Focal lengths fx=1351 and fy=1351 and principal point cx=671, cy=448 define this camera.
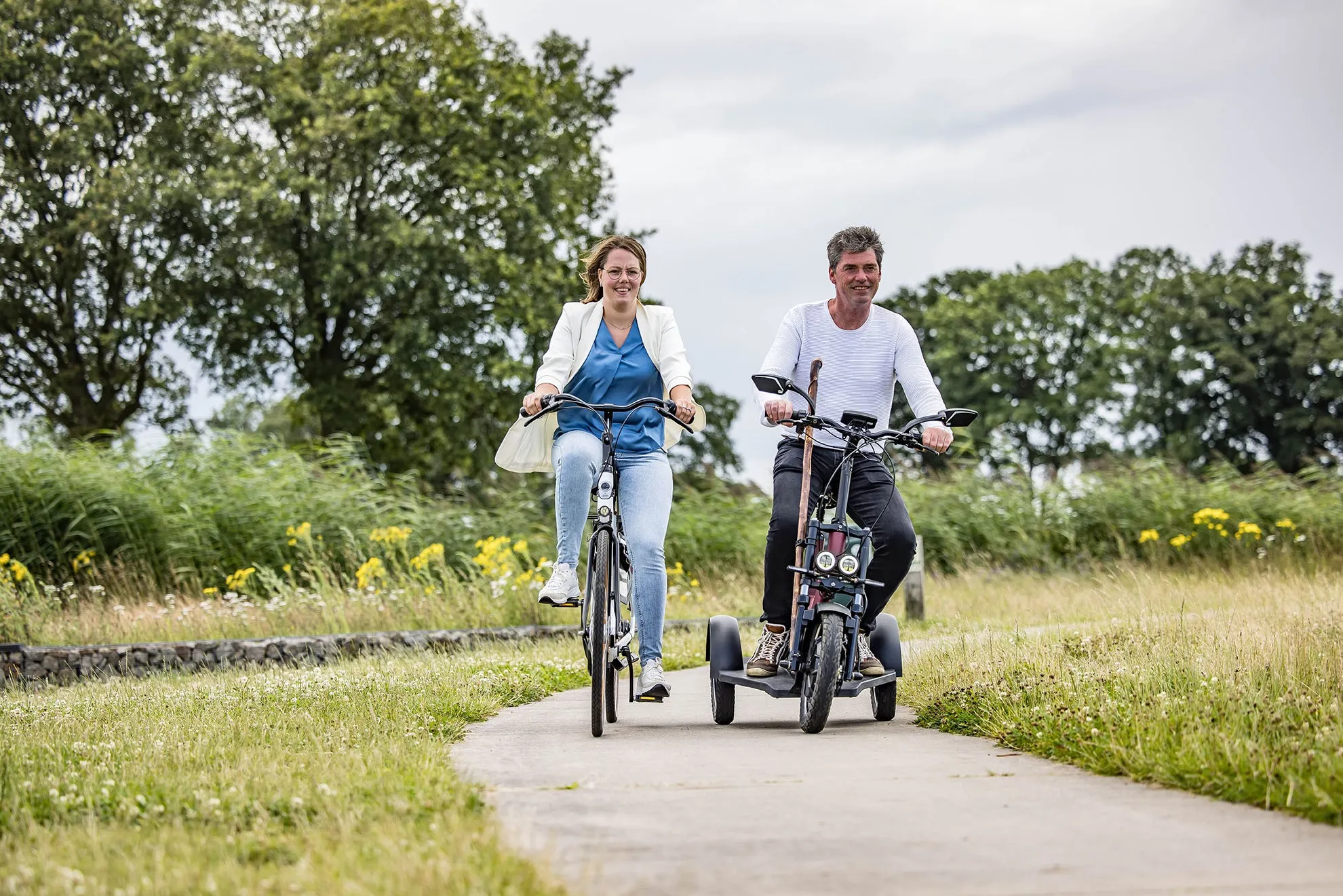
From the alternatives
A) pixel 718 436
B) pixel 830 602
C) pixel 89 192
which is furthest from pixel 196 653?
pixel 718 436

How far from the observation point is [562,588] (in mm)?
5801

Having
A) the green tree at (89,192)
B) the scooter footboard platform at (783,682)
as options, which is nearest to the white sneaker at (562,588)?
the scooter footboard platform at (783,682)

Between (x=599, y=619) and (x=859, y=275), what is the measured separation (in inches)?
74.9

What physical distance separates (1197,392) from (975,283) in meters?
12.1

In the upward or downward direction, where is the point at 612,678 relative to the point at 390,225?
downward

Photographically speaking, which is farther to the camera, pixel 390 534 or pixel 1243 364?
pixel 1243 364

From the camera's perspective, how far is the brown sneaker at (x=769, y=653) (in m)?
5.83

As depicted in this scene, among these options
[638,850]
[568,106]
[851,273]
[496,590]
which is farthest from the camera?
[568,106]

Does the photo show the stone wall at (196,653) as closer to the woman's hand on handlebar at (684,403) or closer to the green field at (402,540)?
the green field at (402,540)

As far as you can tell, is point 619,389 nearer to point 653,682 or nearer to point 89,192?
point 653,682

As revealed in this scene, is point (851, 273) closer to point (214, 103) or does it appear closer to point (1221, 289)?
point (214, 103)

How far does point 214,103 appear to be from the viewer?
87.3 feet

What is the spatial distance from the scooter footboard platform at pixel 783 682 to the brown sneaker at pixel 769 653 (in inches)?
1.1

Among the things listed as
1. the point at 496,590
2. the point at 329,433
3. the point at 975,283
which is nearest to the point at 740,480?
the point at 496,590
